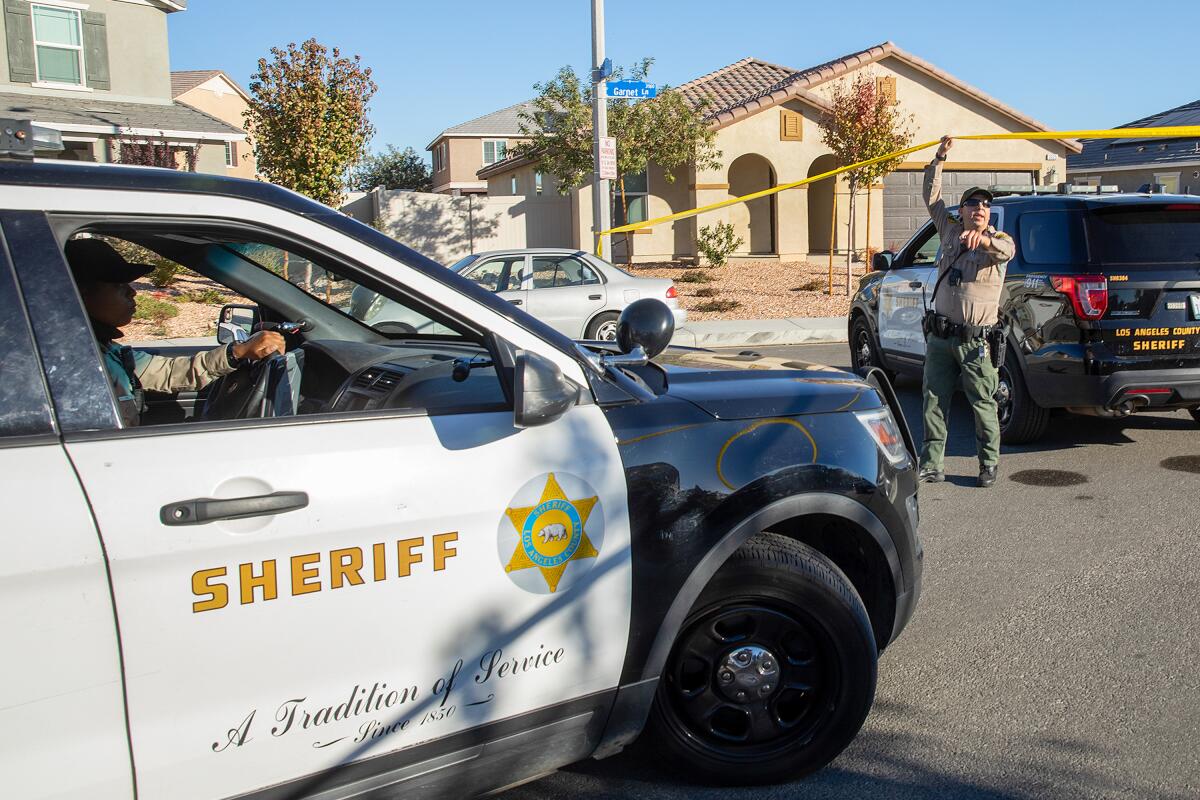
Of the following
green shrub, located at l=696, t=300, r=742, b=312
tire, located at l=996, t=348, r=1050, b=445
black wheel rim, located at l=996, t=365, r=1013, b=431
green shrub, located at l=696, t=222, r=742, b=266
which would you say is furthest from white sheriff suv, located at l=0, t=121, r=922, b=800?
green shrub, located at l=696, t=222, r=742, b=266

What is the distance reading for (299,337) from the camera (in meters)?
3.92

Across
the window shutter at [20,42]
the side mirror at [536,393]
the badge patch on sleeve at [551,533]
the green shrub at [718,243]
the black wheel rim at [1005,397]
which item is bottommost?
the black wheel rim at [1005,397]

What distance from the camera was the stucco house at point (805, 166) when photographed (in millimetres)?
24578

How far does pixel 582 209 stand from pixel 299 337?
2183cm

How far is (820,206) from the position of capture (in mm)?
27234

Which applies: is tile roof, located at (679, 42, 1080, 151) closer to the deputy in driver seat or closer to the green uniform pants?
the green uniform pants

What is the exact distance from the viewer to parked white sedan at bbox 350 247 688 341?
13.5m

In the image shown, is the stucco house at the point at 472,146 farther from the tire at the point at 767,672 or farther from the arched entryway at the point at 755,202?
the tire at the point at 767,672

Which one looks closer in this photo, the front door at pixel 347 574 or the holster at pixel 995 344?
the front door at pixel 347 574

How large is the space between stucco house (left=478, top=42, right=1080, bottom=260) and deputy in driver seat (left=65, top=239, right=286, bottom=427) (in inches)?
832

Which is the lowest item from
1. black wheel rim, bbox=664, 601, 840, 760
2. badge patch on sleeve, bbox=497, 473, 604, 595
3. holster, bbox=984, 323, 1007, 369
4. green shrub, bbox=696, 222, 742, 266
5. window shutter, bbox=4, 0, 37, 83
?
black wheel rim, bbox=664, 601, 840, 760

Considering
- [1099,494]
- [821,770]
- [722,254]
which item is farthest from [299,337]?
[722,254]

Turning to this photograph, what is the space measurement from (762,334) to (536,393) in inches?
Result: 508

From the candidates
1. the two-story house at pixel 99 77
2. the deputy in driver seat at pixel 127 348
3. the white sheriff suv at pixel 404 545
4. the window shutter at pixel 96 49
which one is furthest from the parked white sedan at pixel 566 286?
the window shutter at pixel 96 49
